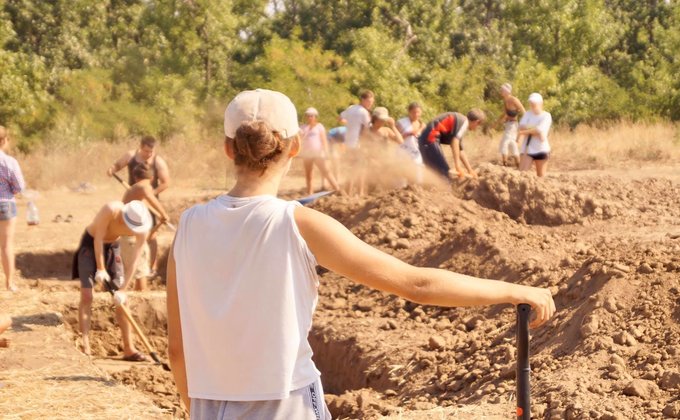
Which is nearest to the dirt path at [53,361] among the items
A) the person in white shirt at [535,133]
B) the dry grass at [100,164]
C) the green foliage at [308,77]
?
the person in white shirt at [535,133]

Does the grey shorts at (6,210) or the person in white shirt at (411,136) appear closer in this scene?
the grey shorts at (6,210)

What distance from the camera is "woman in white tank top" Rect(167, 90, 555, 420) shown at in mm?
2668

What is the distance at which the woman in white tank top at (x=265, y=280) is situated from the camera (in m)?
2.67

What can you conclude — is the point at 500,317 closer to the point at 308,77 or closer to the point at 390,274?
the point at 390,274

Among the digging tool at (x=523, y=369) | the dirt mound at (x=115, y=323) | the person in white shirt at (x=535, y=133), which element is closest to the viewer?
the digging tool at (x=523, y=369)

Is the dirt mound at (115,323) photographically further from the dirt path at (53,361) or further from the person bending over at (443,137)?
the person bending over at (443,137)

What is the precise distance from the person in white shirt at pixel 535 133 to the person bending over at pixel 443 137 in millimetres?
643

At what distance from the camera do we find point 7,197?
1034cm

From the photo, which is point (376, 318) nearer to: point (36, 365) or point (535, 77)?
point (36, 365)

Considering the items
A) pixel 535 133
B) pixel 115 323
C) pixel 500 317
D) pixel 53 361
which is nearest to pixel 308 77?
pixel 535 133

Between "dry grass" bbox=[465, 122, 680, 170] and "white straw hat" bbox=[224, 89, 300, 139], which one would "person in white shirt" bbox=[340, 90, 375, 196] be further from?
"white straw hat" bbox=[224, 89, 300, 139]

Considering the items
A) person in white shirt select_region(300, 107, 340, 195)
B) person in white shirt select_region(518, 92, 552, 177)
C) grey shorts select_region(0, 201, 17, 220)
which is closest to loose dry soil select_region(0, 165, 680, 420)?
person in white shirt select_region(518, 92, 552, 177)

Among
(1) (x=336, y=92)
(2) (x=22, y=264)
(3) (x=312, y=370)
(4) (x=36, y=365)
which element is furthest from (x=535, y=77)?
(3) (x=312, y=370)

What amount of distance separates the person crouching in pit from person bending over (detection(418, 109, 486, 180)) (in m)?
5.61
